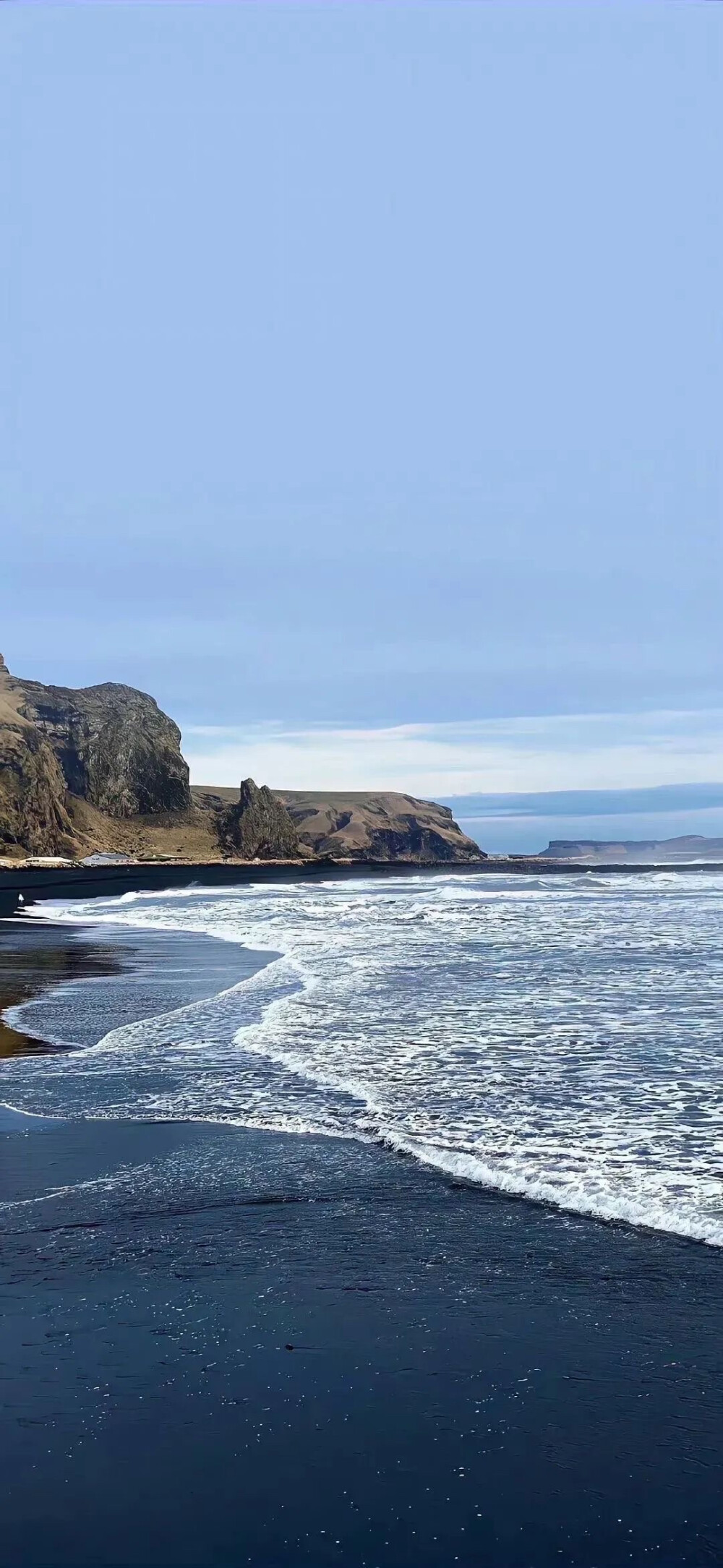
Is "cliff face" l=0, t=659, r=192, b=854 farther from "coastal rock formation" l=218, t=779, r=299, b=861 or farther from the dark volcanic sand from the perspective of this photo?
the dark volcanic sand

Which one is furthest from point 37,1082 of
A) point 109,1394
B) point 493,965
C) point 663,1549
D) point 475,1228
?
point 493,965

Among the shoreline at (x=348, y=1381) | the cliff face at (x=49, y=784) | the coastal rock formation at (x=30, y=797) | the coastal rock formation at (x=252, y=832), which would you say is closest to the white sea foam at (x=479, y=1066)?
the shoreline at (x=348, y=1381)

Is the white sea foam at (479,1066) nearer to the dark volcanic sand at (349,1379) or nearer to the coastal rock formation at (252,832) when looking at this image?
the dark volcanic sand at (349,1379)

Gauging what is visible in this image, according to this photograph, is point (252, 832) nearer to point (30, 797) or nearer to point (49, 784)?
point (49, 784)

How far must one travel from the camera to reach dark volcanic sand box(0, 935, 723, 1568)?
14.0ft

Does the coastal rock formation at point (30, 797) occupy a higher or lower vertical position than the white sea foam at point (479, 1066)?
higher

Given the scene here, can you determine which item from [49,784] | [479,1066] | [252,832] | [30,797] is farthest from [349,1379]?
[252,832]

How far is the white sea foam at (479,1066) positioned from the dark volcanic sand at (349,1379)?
1073mm

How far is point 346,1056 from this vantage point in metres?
13.9

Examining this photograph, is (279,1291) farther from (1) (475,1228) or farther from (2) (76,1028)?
(2) (76,1028)

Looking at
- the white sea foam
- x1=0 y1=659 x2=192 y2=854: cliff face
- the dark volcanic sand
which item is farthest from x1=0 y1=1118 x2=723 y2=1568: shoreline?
x1=0 y1=659 x2=192 y2=854: cliff face

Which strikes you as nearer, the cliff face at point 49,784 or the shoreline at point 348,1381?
the shoreline at point 348,1381

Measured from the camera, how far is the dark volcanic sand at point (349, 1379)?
4258mm

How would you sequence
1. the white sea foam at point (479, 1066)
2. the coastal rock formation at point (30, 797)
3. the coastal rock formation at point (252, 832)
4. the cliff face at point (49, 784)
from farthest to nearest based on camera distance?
the coastal rock formation at point (252, 832), the cliff face at point (49, 784), the coastal rock formation at point (30, 797), the white sea foam at point (479, 1066)
